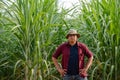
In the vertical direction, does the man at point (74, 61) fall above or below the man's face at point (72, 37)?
below

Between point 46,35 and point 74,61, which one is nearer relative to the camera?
point 74,61

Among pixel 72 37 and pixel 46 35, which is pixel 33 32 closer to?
pixel 46 35

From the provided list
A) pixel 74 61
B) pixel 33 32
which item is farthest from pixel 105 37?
pixel 33 32

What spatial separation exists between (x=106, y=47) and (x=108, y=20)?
1.30 feet

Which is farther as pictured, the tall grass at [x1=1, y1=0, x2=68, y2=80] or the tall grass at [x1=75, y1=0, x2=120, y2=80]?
the tall grass at [x1=75, y1=0, x2=120, y2=80]

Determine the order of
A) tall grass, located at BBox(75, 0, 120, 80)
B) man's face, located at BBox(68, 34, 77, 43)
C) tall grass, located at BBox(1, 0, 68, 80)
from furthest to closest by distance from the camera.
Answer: tall grass, located at BBox(75, 0, 120, 80) → tall grass, located at BBox(1, 0, 68, 80) → man's face, located at BBox(68, 34, 77, 43)

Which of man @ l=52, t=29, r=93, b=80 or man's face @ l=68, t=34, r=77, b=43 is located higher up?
man's face @ l=68, t=34, r=77, b=43

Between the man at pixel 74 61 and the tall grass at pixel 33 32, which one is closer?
the man at pixel 74 61

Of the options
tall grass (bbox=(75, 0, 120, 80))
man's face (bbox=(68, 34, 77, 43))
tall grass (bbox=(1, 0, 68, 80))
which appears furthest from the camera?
tall grass (bbox=(75, 0, 120, 80))

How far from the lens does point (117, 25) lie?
16.5ft

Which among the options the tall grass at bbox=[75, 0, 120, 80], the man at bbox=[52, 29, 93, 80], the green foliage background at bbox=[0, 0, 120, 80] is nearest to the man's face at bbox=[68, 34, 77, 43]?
the man at bbox=[52, 29, 93, 80]

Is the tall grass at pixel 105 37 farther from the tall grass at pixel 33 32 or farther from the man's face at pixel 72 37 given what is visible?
the man's face at pixel 72 37

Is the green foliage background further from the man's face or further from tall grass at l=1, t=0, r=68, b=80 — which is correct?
the man's face

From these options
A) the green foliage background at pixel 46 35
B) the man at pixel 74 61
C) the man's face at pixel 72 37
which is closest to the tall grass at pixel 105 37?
the green foliage background at pixel 46 35
